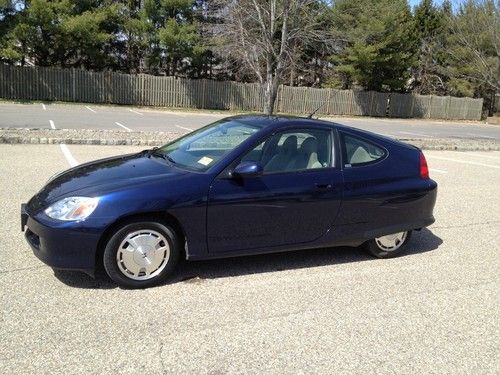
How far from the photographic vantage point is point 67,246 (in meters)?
3.90

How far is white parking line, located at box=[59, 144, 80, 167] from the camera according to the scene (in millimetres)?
9250

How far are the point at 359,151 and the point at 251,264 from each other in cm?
158

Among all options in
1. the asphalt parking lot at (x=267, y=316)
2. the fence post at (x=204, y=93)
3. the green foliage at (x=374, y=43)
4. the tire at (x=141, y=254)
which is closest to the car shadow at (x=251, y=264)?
the asphalt parking lot at (x=267, y=316)

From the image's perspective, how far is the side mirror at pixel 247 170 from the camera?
4.26 metres

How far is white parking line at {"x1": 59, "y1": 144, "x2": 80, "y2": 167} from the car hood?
4318mm

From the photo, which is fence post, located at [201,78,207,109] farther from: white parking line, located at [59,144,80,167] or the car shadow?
the car shadow

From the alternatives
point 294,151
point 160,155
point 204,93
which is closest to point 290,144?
point 294,151

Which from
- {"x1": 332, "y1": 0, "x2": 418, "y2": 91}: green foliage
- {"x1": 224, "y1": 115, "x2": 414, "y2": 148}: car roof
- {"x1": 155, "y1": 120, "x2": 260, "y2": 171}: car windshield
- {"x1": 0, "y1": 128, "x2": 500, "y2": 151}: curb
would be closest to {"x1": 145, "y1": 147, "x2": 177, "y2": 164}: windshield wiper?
{"x1": 155, "y1": 120, "x2": 260, "y2": 171}: car windshield

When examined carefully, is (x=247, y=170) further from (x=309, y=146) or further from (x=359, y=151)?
(x=359, y=151)

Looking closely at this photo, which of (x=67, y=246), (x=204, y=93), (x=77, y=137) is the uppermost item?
(x=204, y=93)

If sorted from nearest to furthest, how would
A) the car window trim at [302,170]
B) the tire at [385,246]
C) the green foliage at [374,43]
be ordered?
the car window trim at [302,170]
the tire at [385,246]
the green foliage at [374,43]

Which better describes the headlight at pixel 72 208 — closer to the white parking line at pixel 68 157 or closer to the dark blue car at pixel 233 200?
the dark blue car at pixel 233 200

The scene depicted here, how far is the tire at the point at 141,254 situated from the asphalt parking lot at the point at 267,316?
0.12 m

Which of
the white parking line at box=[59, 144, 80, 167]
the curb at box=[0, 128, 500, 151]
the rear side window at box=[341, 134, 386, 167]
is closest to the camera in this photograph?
the rear side window at box=[341, 134, 386, 167]
